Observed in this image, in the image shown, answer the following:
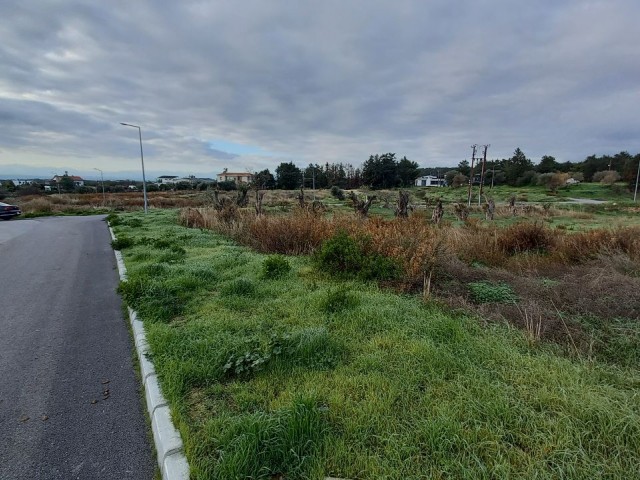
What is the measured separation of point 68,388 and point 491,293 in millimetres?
5542

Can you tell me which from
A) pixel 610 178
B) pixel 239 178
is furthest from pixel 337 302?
pixel 610 178

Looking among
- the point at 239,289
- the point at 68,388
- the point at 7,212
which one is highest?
the point at 7,212

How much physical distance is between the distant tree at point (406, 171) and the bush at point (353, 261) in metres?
63.9

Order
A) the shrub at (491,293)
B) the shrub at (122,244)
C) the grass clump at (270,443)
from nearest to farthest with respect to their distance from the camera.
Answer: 1. the grass clump at (270,443)
2. the shrub at (491,293)
3. the shrub at (122,244)

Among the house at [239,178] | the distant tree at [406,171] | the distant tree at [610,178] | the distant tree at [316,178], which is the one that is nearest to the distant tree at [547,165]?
the distant tree at [610,178]

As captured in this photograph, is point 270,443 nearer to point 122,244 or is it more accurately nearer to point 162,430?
point 162,430

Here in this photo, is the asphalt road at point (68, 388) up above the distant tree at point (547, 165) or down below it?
Answer: below

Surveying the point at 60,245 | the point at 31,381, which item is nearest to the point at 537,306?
the point at 31,381

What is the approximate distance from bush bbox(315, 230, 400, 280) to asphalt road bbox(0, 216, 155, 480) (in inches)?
140

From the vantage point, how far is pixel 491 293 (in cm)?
527

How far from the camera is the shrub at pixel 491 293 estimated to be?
511 centimetres

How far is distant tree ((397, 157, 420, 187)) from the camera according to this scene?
229 feet

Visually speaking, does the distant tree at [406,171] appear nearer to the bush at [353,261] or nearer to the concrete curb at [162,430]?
the bush at [353,261]

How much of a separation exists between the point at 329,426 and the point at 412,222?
7.15 meters
